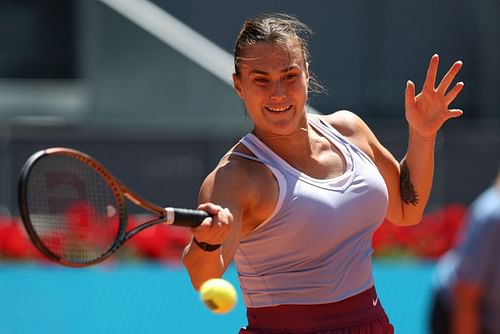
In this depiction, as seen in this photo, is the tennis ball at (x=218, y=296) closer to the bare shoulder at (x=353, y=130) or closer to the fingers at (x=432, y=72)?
the bare shoulder at (x=353, y=130)

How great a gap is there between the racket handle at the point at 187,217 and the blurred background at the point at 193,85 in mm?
4513

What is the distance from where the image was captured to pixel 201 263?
341 centimetres

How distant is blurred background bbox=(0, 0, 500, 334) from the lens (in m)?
10.5

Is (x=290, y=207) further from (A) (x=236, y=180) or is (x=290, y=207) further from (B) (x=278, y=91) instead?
(B) (x=278, y=91)

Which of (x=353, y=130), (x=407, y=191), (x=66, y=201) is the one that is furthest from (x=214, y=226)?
(x=66, y=201)

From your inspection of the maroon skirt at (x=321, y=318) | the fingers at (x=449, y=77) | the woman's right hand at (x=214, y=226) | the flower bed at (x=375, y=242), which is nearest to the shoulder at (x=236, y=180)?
the woman's right hand at (x=214, y=226)

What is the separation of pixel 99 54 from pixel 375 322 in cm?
738

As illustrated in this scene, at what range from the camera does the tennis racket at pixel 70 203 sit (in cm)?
360

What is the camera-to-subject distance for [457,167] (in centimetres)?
1071

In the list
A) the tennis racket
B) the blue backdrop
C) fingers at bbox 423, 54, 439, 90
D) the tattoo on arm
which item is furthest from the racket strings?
the blue backdrop

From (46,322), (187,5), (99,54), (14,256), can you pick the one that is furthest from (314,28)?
(46,322)

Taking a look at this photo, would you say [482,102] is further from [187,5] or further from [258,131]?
[258,131]

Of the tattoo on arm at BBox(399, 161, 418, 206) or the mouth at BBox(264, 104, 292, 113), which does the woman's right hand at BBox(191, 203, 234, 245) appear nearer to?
the mouth at BBox(264, 104, 292, 113)

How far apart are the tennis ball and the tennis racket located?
0.35 m
